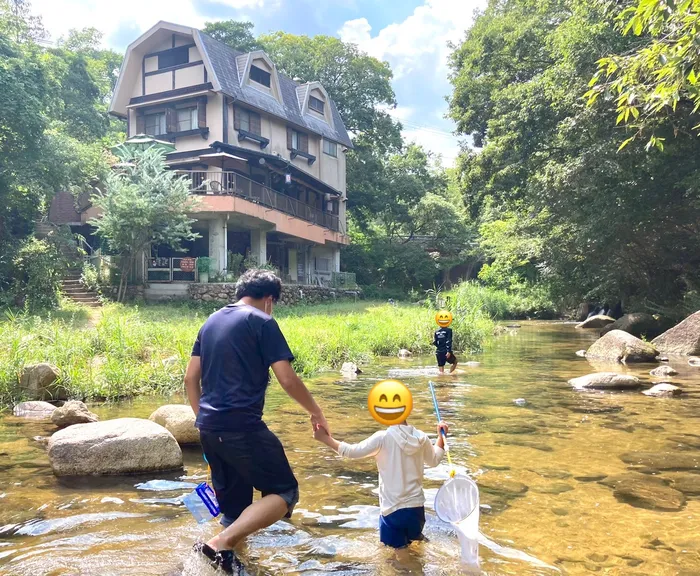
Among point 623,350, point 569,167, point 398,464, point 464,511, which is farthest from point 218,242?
point 464,511

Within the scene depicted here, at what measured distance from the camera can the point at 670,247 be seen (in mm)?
18906

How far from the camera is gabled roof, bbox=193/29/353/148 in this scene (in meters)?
27.5

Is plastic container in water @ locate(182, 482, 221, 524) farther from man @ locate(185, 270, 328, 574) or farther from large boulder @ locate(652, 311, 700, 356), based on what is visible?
large boulder @ locate(652, 311, 700, 356)

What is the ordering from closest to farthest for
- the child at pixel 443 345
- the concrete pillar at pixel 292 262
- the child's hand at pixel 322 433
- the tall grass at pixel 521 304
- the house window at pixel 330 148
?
the child's hand at pixel 322 433
the child at pixel 443 345
the tall grass at pixel 521 304
the concrete pillar at pixel 292 262
the house window at pixel 330 148

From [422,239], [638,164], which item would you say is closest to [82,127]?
[422,239]

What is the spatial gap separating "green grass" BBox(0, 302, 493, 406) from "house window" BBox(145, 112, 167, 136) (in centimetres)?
1435

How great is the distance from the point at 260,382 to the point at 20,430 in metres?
5.06

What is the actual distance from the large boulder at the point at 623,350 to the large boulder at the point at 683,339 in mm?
1067

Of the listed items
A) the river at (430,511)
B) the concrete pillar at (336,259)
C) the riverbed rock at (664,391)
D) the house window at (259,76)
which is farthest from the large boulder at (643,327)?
the house window at (259,76)

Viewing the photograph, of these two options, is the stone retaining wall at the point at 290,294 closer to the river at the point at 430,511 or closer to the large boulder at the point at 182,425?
the large boulder at the point at 182,425

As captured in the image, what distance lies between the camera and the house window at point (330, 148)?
36.3 meters

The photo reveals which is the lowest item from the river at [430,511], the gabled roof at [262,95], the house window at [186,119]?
the river at [430,511]

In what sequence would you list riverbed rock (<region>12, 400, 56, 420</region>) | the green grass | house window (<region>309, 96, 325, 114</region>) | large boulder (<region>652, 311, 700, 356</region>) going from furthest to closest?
house window (<region>309, 96, 325, 114</region>) < large boulder (<region>652, 311, 700, 356</region>) < the green grass < riverbed rock (<region>12, 400, 56, 420</region>)

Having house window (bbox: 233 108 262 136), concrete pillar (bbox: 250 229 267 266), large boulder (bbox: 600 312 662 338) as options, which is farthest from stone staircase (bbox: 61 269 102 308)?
large boulder (bbox: 600 312 662 338)
